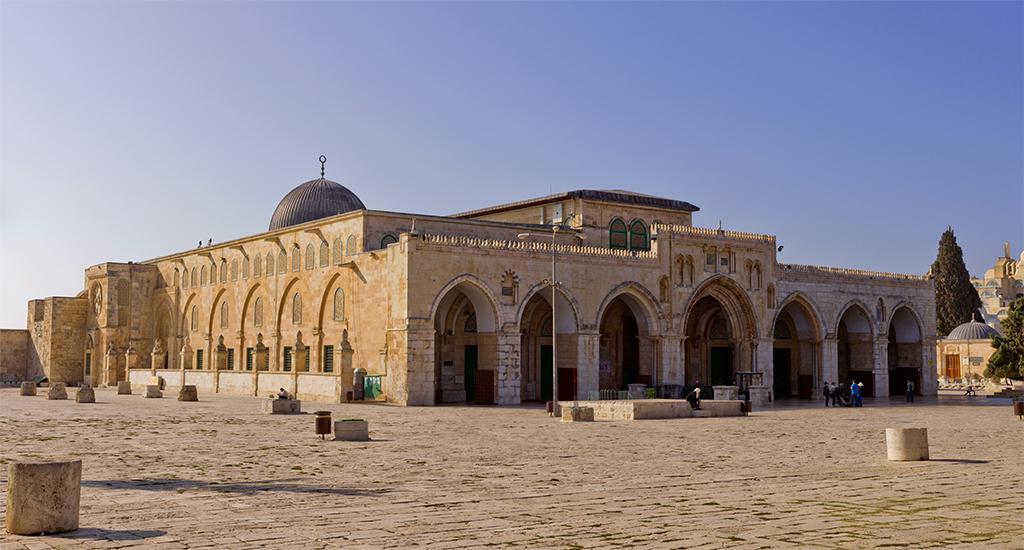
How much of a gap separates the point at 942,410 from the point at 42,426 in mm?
30072

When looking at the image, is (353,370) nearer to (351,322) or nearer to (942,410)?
(351,322)

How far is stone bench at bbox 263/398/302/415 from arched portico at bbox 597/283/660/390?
16296 millimetres

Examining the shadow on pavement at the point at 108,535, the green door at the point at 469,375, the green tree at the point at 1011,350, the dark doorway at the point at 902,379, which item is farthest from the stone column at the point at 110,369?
the shadow on pavement at the point at 108,535

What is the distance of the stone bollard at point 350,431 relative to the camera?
19.9m

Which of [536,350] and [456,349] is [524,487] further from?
[536,350]

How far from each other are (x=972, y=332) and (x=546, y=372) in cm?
4442

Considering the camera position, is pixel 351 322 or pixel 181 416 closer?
pixel 181 416

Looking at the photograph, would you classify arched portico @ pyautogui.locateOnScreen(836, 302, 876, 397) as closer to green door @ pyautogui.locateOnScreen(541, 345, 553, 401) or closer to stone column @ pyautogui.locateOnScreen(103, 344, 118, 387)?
green door @ pyautogui.locateOnScreen(541, 345, 553, 401)

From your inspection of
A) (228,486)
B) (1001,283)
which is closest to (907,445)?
(228,486)

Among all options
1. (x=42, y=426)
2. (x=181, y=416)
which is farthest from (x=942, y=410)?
(x=42, y=426)

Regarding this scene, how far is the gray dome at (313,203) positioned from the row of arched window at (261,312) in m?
4.79

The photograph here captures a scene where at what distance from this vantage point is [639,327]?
42844 mm

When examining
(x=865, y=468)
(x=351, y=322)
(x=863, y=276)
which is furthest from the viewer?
(x=863, y=276)

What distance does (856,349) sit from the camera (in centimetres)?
4988
